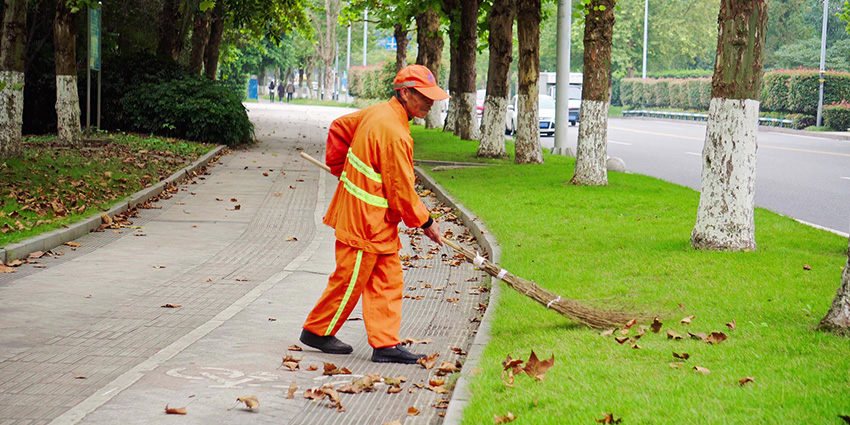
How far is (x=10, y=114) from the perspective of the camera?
14961mm

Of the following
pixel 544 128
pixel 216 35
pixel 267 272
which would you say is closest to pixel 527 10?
pixel 267 272

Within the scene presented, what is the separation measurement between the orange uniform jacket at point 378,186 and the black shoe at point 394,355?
0.61 metres

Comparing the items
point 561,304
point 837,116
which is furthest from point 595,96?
point 837,116

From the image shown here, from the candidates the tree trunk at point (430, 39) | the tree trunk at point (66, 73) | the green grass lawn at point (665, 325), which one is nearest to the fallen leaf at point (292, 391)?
the green grass lawn at point (665, 325)

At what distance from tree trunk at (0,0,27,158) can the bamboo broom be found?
10.6 metres

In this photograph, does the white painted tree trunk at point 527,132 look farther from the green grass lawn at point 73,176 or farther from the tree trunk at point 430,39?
the tree trunk at point 430,39

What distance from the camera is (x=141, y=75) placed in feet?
80.1

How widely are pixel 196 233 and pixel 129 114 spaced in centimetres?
1344

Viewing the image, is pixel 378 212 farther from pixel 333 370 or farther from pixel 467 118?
pixel 467 118

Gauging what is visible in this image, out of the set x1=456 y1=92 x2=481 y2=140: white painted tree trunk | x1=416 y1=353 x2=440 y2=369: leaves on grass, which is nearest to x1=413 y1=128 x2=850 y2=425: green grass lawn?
x1=416 y1=353 x2=440 y2=369: leaves on grass

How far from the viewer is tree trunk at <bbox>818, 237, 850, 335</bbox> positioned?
220 inches

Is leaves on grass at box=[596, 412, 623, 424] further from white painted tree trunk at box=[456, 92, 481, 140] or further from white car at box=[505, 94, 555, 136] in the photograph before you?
white car at box=[505, 94, 555, 136]

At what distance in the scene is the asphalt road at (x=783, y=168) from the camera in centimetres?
1380

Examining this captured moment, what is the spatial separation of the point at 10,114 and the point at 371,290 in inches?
447
